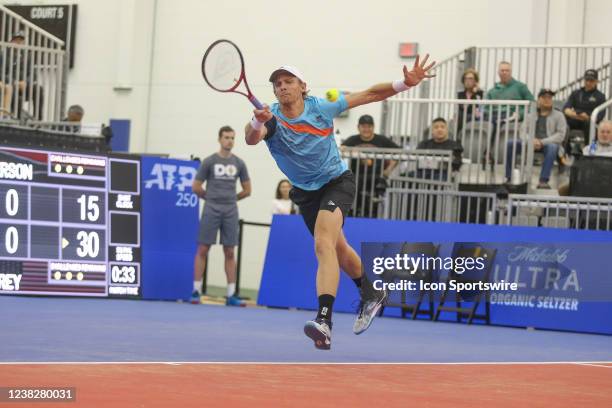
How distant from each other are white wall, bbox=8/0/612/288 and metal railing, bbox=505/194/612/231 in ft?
22.1

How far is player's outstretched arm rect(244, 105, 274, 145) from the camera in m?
8.45

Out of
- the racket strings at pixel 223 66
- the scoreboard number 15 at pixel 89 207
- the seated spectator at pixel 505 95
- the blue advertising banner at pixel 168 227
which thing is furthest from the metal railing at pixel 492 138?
the racket strings at pixel 223 66

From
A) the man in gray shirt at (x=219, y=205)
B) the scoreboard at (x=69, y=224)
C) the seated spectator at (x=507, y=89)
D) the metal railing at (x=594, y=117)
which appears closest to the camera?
the scoreboard at (x=69, y=224)

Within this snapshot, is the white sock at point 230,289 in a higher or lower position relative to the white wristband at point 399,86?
lower

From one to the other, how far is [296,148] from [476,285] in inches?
253

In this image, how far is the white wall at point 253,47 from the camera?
22.3 meters

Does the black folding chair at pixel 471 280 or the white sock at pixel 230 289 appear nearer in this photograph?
the black folding chair at pixel 471 280

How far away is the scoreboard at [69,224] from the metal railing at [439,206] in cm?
365

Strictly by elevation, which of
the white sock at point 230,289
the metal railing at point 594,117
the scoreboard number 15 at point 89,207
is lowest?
the white sock at point 230,289

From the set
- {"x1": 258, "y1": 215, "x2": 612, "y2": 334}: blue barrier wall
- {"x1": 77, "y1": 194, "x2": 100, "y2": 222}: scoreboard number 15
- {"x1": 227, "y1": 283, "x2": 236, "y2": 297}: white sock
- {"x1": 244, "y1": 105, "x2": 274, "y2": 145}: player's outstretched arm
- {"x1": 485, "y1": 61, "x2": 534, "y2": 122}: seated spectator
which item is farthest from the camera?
{"x1": 485, "y1": 61, "x2": 534, "y2": 122}: seated spectator

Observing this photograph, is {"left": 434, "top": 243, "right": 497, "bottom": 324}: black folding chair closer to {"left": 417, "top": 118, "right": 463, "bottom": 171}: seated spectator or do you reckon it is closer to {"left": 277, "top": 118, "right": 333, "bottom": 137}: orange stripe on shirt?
{"left": 417, "top": 118, "right": 463, "bottom": 171}: seated spectator

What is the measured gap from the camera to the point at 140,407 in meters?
5.21

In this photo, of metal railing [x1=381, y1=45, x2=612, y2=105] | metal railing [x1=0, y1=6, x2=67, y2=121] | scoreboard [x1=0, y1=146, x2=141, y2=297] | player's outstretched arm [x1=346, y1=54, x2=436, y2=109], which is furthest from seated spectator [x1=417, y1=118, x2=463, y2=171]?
player's outstretched arm [x1=346, y1=54, x2=436, y2=109]

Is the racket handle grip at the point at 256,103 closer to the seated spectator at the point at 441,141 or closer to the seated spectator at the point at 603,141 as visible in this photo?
the seated spectator at the point at 441,141
